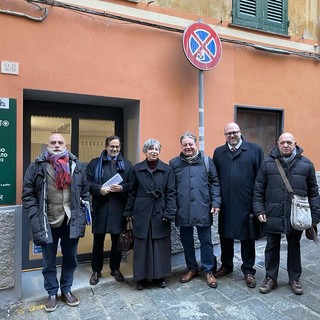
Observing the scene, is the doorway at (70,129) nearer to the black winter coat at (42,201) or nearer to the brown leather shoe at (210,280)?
the black winter coat at (42,201)

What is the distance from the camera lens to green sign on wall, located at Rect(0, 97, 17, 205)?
143 inches

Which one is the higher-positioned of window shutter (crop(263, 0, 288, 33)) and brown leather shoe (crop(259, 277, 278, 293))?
window shutter (crop(263, 0, 288, 33))

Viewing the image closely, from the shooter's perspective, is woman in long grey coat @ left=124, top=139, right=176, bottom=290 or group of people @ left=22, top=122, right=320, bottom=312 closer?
group of people @ left=22, top=122, right=320, bottom=312

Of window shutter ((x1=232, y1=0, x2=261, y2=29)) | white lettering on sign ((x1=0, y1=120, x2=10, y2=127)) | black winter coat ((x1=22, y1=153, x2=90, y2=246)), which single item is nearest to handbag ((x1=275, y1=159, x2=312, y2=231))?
black winter coat ((x1=22, y1=153, x2=90, y2=246))

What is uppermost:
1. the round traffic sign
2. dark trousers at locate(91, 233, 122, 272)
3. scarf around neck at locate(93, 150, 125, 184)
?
the round traffic sign

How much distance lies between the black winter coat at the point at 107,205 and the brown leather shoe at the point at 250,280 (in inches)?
65.6

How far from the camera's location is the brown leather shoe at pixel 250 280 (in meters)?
3.95

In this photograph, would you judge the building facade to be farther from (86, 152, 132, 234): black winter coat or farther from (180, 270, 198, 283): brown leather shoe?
(180, 270, 198, 283): brown leather shoe

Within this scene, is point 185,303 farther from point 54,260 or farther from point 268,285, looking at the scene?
point 54,260

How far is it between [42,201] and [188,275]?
6.80 feet

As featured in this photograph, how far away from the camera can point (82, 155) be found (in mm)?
4844

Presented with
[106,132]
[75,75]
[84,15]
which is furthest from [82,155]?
[84,15]

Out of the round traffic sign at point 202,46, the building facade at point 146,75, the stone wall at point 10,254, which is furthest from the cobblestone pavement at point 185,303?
the round traffic sign at point 202,46

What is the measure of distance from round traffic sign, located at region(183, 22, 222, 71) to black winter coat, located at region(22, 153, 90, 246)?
2.19 metres
